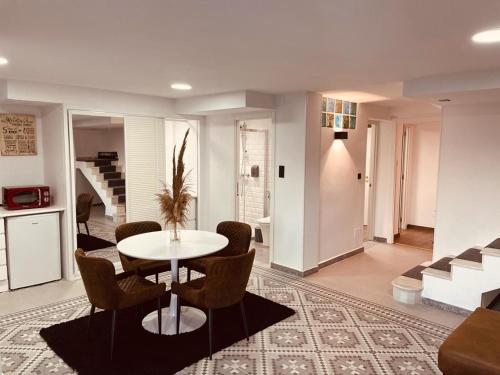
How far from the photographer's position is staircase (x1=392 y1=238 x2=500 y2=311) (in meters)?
3.35

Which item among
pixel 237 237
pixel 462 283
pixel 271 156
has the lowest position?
pixel 462 283

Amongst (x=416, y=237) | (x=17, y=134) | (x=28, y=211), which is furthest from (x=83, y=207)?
(x=416, y=237)

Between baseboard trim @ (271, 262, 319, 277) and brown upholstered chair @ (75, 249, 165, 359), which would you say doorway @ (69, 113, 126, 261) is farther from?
baseboard trim @ (271, 262, 319, 277)

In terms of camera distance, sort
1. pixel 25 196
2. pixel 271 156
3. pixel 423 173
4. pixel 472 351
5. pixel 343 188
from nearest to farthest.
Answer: pixel 472 351 < pixel 25 196 < pixel 271 156 < pixel 343 188 < pixel 423 173

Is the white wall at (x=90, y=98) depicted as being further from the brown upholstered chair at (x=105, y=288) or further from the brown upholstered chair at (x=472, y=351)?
the brown upholstered chair at (x=472, y=351)

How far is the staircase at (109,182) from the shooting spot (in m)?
4.57

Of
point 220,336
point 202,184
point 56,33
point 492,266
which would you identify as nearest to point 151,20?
point 56,33

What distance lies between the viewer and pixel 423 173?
6965 millimetres

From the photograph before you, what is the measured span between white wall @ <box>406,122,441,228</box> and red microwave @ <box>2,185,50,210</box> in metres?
5.81

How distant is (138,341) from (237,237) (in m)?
1.33

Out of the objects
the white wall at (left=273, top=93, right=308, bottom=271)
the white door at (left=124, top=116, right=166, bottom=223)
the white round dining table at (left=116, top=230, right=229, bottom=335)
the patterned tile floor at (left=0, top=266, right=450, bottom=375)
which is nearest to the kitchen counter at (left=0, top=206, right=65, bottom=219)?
the white door at (left=124, top=116, right=166, bottom=223)

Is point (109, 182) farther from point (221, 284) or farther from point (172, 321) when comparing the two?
point (221, 284)

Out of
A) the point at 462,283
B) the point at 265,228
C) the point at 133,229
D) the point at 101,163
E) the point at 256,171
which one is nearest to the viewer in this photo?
the point at 462,283

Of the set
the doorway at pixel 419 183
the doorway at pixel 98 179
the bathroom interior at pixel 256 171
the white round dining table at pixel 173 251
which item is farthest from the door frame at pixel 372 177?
the doorway at pixel 98 179
